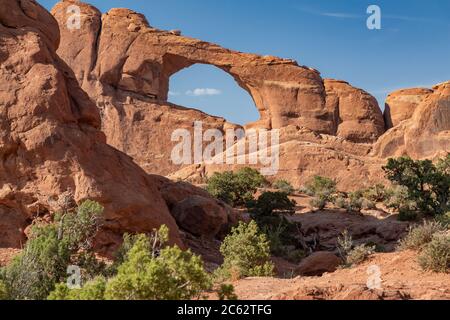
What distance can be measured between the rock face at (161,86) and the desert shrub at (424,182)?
16098 millimetres

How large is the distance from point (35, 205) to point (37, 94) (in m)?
2.32

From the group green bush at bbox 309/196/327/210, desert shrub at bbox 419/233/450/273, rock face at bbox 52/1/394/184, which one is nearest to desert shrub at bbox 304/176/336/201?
green bush at bbox 309/196/327/210

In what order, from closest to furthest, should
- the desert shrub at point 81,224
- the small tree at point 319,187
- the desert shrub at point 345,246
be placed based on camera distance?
1. the desert shrub at point 81,224
2. the desert shrub at point 345,246
3. the small tree at point 319,187

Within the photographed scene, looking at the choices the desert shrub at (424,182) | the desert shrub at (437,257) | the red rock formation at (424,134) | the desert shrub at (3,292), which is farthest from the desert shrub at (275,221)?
the red rock formation at (424,134)

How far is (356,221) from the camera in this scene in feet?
62.5

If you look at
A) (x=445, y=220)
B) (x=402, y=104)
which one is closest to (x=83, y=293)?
(x=445, y=220)

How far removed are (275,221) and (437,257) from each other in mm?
8852

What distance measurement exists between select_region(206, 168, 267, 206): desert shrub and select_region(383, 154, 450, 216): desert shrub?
5.94 m

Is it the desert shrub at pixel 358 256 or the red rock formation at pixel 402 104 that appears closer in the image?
the desert shrub at pixel 358 256

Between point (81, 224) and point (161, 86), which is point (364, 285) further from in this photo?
point (161, 86)

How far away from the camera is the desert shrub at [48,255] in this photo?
6824 mm

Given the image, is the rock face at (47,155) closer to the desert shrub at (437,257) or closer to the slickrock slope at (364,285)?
the slickrock slope at (364,285)

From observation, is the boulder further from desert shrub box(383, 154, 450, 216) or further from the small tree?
the small tree
